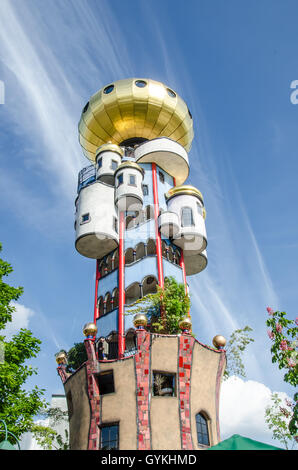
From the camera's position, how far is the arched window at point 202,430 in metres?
14.8

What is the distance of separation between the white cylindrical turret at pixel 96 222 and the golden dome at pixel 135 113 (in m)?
4.72

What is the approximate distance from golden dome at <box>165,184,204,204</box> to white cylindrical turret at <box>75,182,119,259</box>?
3145 mm

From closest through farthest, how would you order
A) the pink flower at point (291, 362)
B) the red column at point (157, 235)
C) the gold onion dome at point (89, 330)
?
the pink flower at point (291, 362) → the gold onion dome at point (89, 330) → the red column at point (157, 235)

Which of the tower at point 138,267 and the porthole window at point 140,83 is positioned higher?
the porthole window at point 140,83

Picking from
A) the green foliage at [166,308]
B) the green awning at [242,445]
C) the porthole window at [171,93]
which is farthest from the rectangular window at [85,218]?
the green awning at [242,445]

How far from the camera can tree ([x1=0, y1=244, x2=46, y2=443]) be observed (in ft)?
41.4

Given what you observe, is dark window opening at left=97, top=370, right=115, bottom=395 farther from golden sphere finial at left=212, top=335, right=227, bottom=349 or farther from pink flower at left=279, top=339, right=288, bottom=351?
pink flower at left=279, top=339, right=288, bottom=351

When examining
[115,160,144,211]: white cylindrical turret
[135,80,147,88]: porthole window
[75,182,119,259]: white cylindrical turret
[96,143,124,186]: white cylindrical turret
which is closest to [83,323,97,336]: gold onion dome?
[75,182,119,259]: white cylindrical turret

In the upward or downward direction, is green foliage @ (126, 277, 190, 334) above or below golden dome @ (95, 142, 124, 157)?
below

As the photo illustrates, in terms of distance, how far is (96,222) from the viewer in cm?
2156

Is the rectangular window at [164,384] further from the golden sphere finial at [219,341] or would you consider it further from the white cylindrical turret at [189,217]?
the white cylindrical turret at [189,217]

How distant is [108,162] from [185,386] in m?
13.2

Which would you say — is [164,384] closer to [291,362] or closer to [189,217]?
[291,362]

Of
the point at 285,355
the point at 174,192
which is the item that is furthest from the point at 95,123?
the point at 285,355
